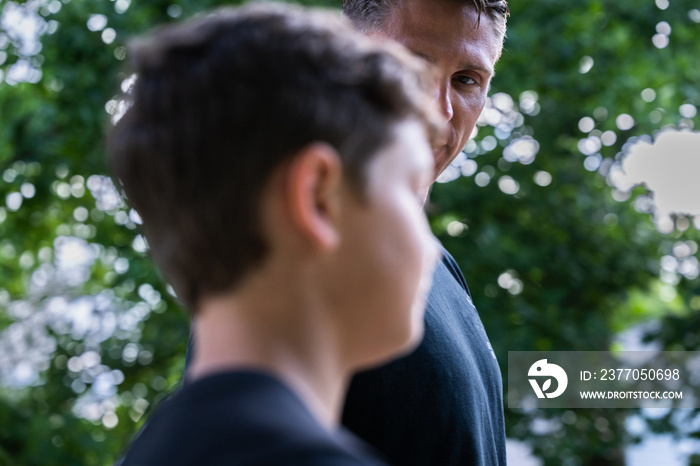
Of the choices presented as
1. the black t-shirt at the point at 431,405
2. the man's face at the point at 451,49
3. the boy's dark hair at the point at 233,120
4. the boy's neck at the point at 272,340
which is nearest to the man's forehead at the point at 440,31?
the man's face at the point at 451,49

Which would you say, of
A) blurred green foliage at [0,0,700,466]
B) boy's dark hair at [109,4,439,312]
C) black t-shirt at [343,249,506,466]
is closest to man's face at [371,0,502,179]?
black t-shirt at [343,249,506,466]

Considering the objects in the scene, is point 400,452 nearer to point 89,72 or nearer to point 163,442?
point 163,442

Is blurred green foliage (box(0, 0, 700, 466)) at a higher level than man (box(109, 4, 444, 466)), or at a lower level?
lower

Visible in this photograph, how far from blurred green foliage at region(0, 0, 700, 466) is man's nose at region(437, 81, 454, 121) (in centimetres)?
419

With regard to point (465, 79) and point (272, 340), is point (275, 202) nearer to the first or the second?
point (272, 340)

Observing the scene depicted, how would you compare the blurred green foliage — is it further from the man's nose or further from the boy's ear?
the boy's ear

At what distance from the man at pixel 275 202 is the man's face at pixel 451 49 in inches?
36.6

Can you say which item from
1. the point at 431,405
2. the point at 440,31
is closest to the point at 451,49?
the point at 440,31

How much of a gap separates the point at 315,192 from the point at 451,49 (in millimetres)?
1092

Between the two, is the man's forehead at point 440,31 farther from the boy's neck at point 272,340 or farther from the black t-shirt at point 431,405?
the boy's neck at point 272,340

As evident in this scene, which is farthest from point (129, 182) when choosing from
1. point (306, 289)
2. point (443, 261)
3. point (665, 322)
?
point (665, 322)

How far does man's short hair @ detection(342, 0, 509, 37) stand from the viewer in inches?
71.2

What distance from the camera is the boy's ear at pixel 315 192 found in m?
0.76

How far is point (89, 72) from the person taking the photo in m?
6.12
